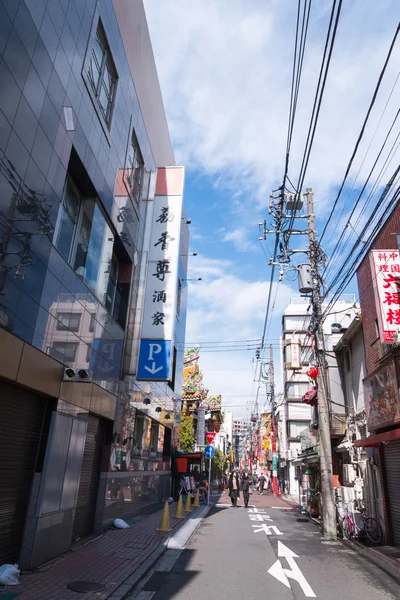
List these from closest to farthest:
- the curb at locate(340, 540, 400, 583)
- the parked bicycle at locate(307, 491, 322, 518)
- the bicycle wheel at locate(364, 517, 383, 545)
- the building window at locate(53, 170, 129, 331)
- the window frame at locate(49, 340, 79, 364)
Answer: the window frame at locate(49, 340, 79, 364)
the curb at locate(340, 540, 400, 583)
the building window at locate(53, 170, 129, 331)
the bicycle wheel at locate(364, 517, 383, 545)
the parked bicycle at locate(307, 491, 322, 518)

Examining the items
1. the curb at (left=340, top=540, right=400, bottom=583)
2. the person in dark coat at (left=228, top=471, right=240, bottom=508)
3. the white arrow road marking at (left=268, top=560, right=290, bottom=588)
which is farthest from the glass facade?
the person in dark coat at (left=228, top=471, right=240, bottom=508)

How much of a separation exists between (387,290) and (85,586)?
31.1 feet

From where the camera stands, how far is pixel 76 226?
10.1m

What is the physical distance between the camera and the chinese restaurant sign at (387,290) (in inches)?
413

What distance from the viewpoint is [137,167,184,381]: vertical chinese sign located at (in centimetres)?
1373

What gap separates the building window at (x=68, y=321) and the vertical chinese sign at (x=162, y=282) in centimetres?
445

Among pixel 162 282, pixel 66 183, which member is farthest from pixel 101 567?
pixel 162 282

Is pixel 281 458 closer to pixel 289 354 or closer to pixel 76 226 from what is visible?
pixel 289 354

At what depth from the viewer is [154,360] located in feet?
45.0

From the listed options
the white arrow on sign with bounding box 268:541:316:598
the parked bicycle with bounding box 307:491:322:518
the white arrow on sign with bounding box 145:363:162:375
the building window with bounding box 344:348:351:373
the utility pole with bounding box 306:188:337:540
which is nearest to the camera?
the white arrow on sign with bounding box 268:541:316:598

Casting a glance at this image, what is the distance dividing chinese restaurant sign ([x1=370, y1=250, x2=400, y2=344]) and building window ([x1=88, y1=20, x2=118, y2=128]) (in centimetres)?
868

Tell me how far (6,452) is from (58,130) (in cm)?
614

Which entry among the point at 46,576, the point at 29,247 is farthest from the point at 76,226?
the point at 46,576

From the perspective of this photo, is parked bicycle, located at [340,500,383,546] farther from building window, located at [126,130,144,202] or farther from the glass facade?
building window, located at [126,130,144,202]
